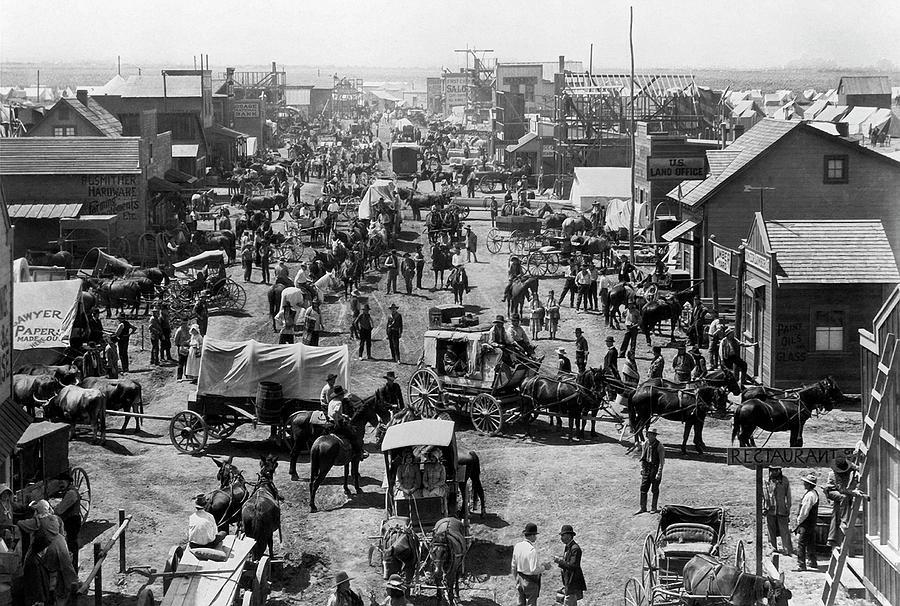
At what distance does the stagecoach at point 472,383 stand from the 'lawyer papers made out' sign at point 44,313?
9.50m

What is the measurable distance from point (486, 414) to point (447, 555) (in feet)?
31.7

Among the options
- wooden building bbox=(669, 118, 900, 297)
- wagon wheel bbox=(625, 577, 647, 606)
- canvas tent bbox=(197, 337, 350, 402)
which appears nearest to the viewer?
wagon wheel bbox=(625, 577, 647, 606)

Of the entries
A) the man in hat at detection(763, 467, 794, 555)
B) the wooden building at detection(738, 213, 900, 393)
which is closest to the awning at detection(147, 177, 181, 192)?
the wooden building at detection(738, 213, 900, 393)

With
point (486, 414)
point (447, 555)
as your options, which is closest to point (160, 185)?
point (486, 414)

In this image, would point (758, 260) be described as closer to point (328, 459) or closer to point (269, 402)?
point (269, 402)

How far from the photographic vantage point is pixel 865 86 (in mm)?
127250

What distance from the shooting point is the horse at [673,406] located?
26.3 metres

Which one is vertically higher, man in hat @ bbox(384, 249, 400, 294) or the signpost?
man in hat @ bbox(384, 249, 400, 294)

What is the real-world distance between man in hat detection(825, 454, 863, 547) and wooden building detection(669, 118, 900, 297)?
2332 centimetres

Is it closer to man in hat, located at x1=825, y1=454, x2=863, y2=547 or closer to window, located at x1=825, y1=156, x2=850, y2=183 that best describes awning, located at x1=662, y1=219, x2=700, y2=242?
window, located at x1=825, y1=156, x2=850, y2=183

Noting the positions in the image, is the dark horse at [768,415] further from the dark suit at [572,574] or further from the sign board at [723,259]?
the sign board at [723,259]

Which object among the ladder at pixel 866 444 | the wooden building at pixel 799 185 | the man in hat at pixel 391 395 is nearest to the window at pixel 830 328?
the wooden building at pixel 799 185

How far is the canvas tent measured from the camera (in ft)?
86.8

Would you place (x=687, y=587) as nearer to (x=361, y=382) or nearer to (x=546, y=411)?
(x=546, y=411)
